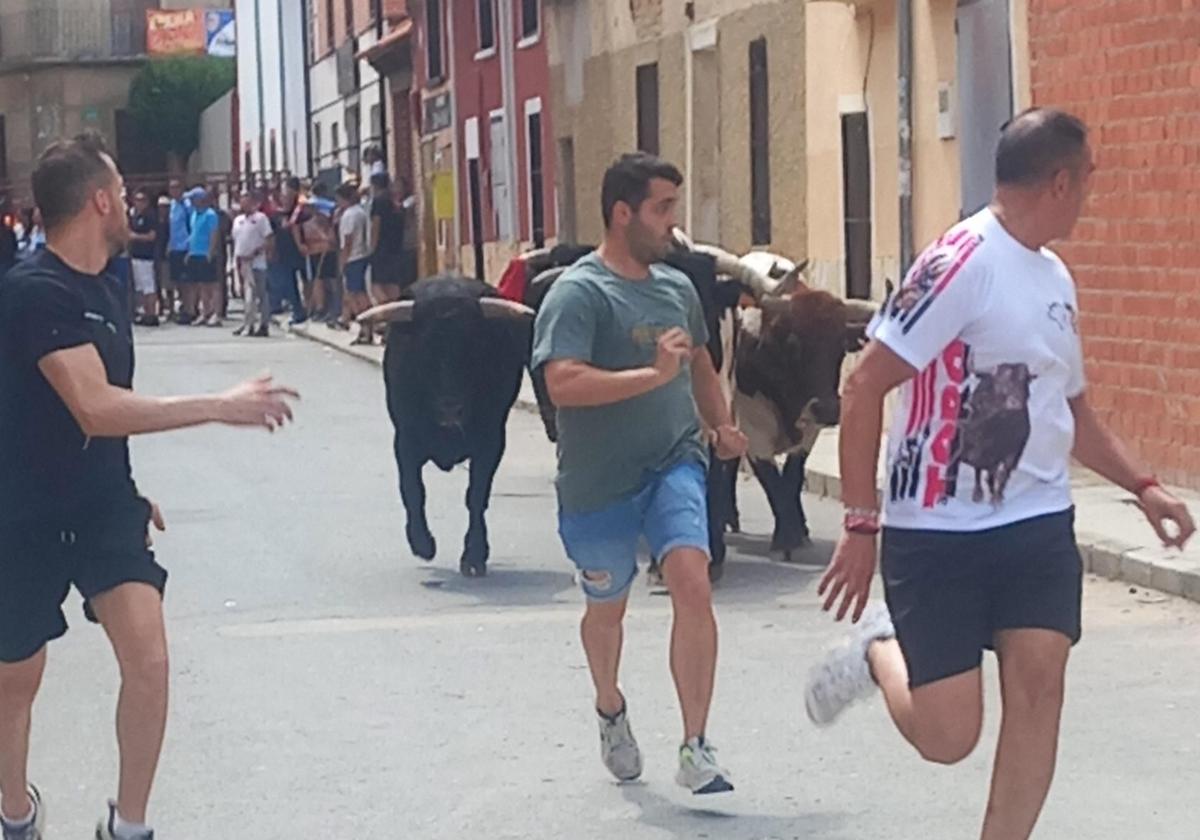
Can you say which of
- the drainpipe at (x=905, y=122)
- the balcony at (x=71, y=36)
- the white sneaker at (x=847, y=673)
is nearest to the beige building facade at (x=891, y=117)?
the drainpipe at (x=905, y=122)

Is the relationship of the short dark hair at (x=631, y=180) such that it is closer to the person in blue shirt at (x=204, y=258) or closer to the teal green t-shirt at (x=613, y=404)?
the teal green t-shirt at (x=613, y=404)

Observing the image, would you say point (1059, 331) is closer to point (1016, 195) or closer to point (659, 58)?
point (1016, 195)

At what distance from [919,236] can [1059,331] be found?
13203mm

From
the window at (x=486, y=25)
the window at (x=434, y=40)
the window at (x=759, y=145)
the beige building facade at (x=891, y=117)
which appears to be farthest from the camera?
the window at (x=434, y=40)

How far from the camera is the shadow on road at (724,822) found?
7.39 m

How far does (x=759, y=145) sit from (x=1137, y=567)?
12.1m

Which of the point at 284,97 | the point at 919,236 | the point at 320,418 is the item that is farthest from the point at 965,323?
the point at 284,97


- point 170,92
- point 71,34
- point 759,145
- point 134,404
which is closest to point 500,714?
point 134,404

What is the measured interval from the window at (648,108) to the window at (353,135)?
19310mm

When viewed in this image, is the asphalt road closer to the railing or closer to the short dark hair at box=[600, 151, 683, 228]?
the short dark hair at box=[600, 151, 683, 228]

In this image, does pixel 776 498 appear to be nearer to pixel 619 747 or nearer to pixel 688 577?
pixel 619 747

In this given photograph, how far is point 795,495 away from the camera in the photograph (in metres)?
13.6

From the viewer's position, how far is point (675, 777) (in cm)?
811

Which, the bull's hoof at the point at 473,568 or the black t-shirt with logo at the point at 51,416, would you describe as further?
the bull's hoof at the point at 473,568
